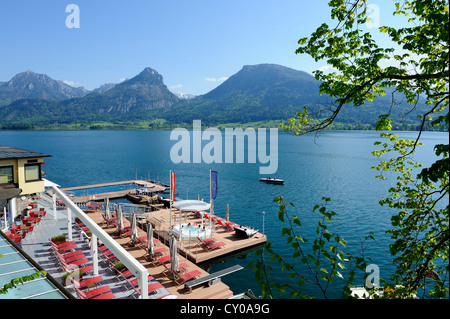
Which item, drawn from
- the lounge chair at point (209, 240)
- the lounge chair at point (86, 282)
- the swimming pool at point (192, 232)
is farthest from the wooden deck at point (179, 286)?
the lounge chair at point (209, 240)

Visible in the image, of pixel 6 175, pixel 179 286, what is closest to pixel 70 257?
pixel 179 286

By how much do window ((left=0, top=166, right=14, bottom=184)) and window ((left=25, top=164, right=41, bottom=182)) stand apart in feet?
2.81

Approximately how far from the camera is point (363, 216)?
3375 cm

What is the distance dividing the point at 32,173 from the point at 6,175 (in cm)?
151

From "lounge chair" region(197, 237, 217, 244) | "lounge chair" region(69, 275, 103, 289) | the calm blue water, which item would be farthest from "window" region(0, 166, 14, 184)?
the calm blue water

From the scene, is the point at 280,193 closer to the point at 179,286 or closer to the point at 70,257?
the point at 179,286

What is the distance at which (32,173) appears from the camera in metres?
20.4

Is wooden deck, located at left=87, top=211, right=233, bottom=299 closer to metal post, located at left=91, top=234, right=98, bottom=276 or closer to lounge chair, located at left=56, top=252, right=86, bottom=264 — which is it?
metal post, located at left=91, top=234, right=98, bottom=276

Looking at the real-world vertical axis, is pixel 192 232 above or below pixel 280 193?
above

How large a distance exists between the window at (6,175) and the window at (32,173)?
2.81 feet

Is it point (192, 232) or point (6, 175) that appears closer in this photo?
point (6, 175)
